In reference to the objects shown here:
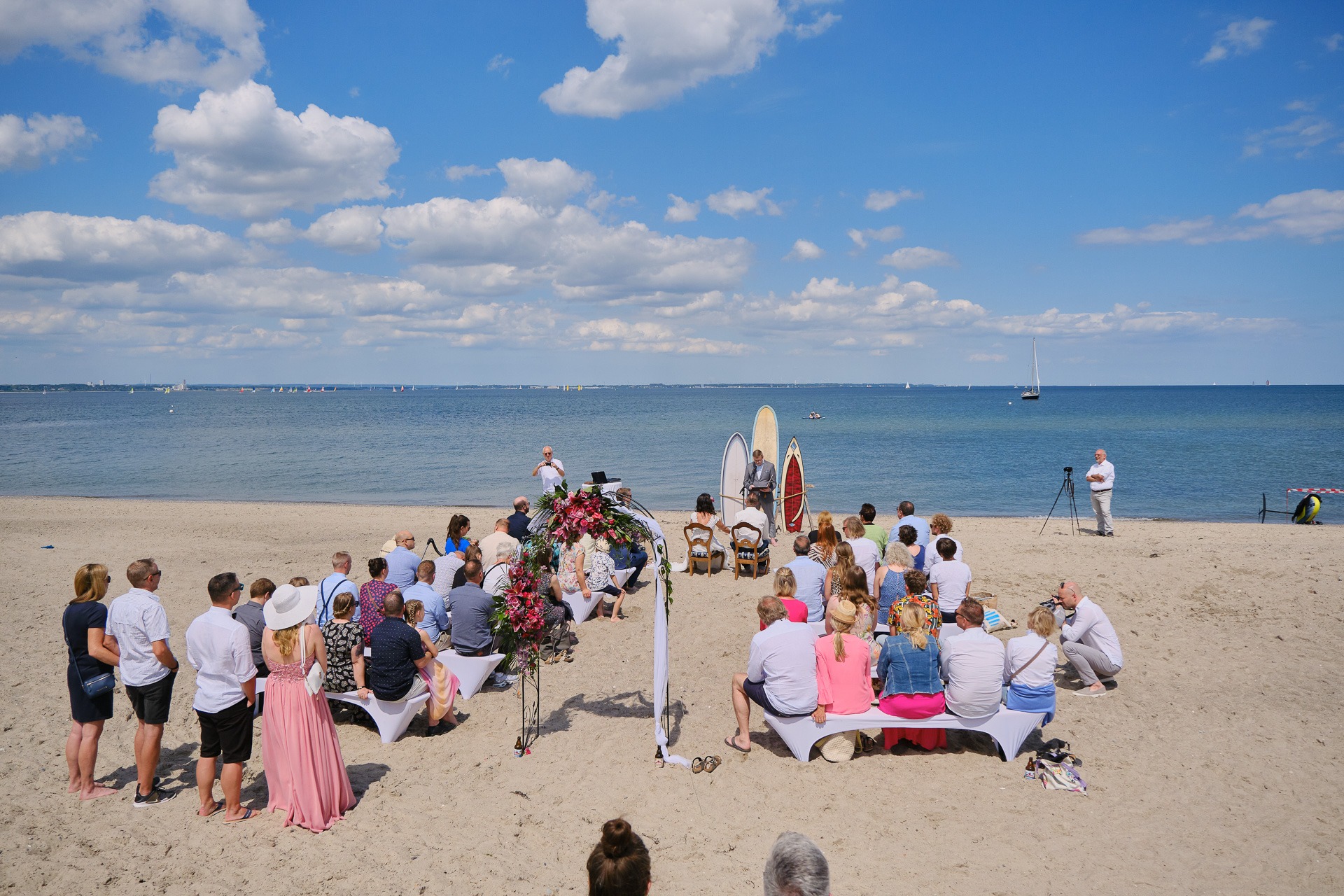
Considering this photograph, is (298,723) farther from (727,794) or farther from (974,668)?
(974,668)

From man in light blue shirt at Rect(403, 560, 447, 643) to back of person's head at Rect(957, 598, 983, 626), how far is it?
4.77 meters

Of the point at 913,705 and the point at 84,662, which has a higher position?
the point at 84,662

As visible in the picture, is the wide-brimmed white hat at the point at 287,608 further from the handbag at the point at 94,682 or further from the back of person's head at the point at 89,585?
the handbag at the point at 94,682

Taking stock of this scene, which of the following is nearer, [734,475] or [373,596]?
[373,596]

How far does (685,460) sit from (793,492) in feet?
65.9

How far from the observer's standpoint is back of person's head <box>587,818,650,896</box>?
2436 mm

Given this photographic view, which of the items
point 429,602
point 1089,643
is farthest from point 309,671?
point 1089,643

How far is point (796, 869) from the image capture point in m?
2.31

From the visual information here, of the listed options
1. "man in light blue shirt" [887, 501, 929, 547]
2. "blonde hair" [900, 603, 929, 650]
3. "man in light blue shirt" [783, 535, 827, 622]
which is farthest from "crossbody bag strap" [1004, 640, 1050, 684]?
"man in light blue shirt" [887, 501, 929, 547]

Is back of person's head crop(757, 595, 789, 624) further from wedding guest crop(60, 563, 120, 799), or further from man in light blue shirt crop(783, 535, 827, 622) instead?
wedding guest crop(60, 563, 120, 799)

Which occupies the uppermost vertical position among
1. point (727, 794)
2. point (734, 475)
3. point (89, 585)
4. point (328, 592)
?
point (734, 475)

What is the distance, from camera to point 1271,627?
8.69m

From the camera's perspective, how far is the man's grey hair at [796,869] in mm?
2283

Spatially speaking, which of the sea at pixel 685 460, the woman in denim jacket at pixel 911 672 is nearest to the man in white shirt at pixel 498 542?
the woman in denim jacket at pixel 911 672
